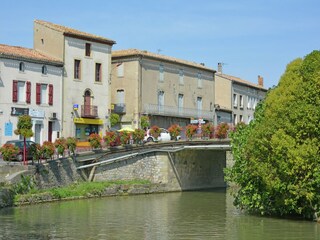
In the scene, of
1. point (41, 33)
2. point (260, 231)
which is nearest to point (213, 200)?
point (260, 231)

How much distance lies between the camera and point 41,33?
5609 centimetres

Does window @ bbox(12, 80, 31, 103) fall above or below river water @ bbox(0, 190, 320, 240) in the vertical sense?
above

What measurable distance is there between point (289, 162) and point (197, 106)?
4397 centimetres

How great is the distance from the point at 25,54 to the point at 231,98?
3377cm

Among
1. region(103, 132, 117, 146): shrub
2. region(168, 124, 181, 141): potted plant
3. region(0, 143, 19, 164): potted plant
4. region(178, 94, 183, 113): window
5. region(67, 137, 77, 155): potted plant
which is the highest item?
region(178, 94, 183, 113): window

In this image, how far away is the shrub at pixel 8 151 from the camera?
39219mm

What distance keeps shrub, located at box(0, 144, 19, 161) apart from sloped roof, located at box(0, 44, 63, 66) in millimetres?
12430

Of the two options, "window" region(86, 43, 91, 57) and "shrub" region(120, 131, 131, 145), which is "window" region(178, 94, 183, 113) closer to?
"window" region(86, 43, 91, 57)

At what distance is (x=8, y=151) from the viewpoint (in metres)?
39.3

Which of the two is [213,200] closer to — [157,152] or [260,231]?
[157,152]

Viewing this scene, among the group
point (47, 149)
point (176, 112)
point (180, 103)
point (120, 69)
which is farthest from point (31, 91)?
point (180, 103)

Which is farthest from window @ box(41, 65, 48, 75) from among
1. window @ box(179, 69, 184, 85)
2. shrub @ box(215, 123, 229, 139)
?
window @ box(179, 69, 184, 85)

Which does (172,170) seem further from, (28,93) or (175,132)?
(28,93)

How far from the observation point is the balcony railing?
64.2m
